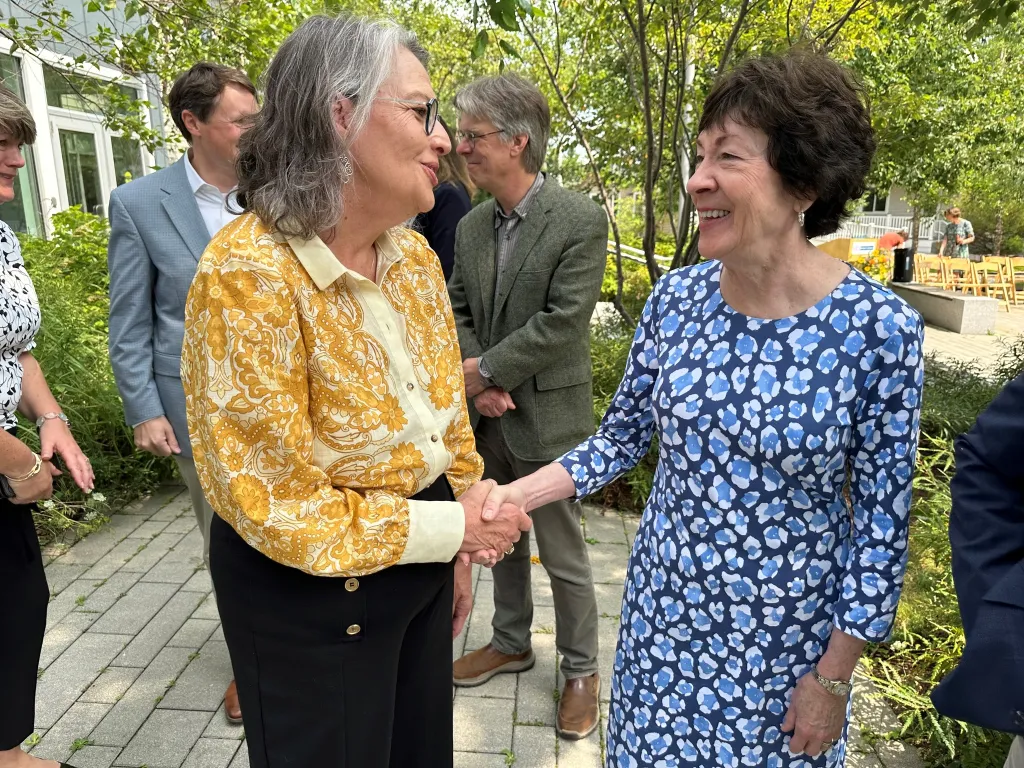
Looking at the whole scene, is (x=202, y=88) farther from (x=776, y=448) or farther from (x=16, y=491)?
(x=776, y=448)

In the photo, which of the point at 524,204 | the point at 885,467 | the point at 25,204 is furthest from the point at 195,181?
the point at 25,204

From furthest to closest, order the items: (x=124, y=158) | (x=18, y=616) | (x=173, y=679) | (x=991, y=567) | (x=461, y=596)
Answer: (x=124, y=158), (x=173, y=679), (x=18, y=616), (x=461, y=596), (x=991, y=567)

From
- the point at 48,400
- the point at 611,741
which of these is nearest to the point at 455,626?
the point at 611,741

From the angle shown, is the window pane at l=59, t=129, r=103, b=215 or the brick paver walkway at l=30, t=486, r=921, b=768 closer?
the brick paver walkway at l=30, t=486, r=921, b=768

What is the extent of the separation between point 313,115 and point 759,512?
119cm

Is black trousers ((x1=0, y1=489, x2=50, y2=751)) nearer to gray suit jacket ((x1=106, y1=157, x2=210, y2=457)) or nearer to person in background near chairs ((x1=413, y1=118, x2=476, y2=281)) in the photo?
gray suit jacket ((x1=106, y1=157, x2=210, y2=457))

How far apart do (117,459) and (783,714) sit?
15.7 ft

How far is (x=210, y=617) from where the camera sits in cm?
371

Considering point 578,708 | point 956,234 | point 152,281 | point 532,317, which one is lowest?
point 578,708

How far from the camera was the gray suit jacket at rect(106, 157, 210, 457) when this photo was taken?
261cm

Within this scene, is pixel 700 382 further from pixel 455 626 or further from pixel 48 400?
pixel 48 400

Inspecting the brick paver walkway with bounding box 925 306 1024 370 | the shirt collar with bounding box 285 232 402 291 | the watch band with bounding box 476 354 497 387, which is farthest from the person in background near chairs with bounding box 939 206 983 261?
the shirt collar with bounding box 285 232 402 291

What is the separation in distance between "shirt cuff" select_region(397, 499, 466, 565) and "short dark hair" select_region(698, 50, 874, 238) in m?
0.98

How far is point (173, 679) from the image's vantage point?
10.5 ft
